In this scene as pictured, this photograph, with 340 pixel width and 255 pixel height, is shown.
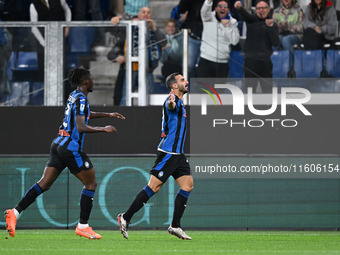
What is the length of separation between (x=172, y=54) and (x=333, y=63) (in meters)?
2.63

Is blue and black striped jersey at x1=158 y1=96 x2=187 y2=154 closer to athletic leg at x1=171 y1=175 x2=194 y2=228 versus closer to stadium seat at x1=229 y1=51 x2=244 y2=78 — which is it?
athletic leg at x1=171 y1=175 x2=194 y2=228

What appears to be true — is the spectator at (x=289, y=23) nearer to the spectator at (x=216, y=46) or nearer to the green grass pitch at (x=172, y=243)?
the spectator at (x=216, y=46)

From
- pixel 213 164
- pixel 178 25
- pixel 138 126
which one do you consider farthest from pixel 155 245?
pixel 178 25

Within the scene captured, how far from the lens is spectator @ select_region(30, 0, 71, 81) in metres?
13.5

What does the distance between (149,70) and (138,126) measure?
952 millimetres

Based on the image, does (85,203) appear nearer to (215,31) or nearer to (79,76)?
(79,76)

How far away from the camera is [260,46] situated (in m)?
13.7

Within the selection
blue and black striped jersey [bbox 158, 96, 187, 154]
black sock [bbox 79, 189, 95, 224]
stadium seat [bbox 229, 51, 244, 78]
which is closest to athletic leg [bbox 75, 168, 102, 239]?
black sock [bbox 79, 189, 95, 224]

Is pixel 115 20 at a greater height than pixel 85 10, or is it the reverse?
pixel 85 10

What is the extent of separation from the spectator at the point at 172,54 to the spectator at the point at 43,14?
165 cm

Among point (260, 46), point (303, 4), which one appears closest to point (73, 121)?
point (260, 46)

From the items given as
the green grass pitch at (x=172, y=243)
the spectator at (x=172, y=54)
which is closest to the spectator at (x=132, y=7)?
the spectator at (x=172, y=54)

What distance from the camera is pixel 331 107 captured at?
13.7 m

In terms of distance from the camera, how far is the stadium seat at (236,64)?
44.5 ft
